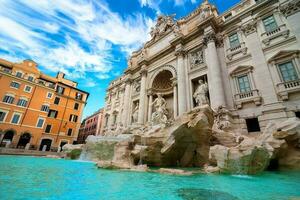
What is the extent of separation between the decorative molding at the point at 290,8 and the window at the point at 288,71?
12.0 feet

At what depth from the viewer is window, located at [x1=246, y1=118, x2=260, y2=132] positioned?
10363 millimetres

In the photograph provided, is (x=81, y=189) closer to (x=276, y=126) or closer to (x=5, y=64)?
(x=276, y=126)

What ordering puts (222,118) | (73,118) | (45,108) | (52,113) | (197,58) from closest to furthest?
(222,118) → (197,58) → (45,108) → (52,113) → (73,118)

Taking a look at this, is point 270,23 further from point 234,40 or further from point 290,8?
point 234,40

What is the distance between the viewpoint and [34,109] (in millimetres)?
23531

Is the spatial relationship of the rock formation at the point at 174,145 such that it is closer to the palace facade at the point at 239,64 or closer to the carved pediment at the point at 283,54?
the palace facade at the point at 239,64

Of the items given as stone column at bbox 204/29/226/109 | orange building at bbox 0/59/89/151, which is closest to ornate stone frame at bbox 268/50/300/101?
stone column at bbox 204/29/226/109

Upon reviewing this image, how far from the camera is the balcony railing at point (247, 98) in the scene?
10148 millimetres

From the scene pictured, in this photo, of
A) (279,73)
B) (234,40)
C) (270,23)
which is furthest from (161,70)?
(279,73)

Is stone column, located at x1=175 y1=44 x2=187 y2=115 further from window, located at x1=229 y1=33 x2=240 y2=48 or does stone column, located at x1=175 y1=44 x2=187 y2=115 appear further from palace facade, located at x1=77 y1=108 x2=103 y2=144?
palace facade, located at x1=77 y1=108 x2=103 y2=144

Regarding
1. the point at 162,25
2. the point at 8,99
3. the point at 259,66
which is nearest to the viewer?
the point at 259,66

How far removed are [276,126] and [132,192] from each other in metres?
7.31

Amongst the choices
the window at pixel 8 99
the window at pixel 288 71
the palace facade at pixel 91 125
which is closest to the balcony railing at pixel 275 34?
the window at pixel 288 71

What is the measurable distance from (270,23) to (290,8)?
4.13ft
